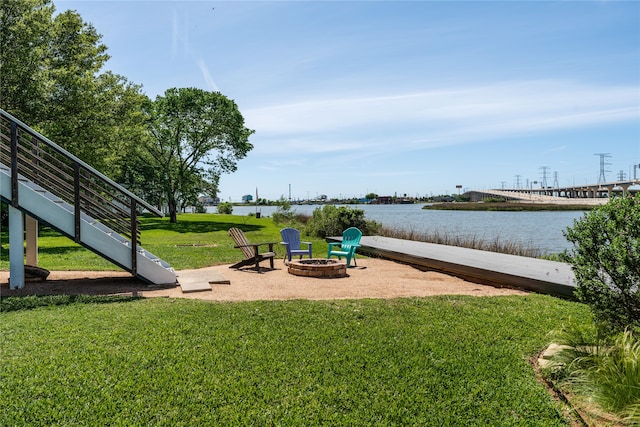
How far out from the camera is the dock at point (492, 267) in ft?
24.8

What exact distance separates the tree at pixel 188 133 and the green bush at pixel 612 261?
30.0m

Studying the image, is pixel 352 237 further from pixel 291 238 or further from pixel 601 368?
pixel 601 368

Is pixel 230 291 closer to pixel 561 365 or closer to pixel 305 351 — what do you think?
pixel 305 351

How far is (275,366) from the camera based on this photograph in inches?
159

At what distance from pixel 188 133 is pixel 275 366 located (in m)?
30.6

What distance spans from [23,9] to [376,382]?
18.1 m

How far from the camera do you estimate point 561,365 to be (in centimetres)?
400

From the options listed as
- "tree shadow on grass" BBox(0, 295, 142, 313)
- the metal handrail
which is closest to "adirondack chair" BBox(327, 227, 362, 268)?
the metal handrail

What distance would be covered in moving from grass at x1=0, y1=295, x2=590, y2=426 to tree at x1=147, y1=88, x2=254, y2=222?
27398 mm

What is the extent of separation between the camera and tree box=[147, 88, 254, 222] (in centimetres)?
3175

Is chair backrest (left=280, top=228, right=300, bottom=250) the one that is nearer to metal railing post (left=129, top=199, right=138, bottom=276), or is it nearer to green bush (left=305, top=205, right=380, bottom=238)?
metal railing post (left=129, top=199, right=138, bottom=276)

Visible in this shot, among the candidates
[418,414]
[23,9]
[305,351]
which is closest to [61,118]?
[23,9]

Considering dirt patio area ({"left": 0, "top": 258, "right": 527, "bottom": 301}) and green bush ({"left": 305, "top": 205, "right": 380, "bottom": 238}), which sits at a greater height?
green bush ({"left": 305, "top": 205, "right": 380, "bottom": 238})

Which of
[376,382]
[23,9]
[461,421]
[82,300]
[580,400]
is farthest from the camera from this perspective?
[23,9]
